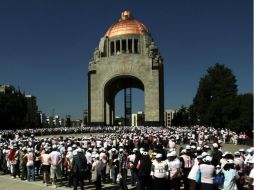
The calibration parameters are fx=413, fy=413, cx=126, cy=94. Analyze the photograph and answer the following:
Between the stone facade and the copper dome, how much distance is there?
0.78 meters

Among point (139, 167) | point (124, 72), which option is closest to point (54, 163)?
point (139, 167)

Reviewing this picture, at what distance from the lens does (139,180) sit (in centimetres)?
1322

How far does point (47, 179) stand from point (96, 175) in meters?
2.93

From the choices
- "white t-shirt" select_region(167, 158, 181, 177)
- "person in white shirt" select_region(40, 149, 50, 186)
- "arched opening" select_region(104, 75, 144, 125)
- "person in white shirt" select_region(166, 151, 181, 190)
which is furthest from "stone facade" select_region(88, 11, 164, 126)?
"white t-shirt" select_region(167, 158, 181, 177)

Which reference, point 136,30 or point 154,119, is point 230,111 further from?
point 136,30

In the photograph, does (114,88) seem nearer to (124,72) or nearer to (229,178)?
(124,72)

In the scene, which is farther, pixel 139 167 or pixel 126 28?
pixel 126 28

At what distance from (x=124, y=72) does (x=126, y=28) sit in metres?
9.42

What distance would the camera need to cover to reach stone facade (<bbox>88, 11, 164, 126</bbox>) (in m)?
65.6

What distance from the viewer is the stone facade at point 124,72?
215 feet

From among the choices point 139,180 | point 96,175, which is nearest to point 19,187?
point 96,175

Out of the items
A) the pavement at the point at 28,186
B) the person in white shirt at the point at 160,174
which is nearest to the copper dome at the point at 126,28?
the pavement at the point at 28,186

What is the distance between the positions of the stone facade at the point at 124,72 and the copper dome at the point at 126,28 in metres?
0.78

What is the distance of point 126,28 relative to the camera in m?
71.5
